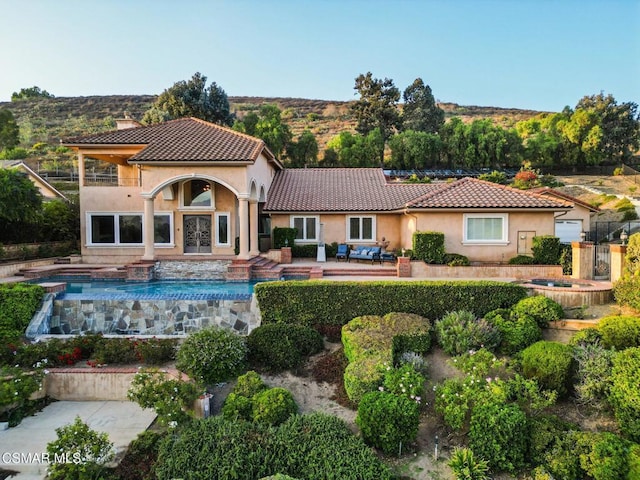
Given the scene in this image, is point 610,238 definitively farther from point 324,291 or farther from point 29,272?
point 29,272

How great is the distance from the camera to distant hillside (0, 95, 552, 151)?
216ft

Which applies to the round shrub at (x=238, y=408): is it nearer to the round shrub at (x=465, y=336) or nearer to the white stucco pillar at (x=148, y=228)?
the round shrub at (x=465, y=336)

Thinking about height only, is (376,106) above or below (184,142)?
above

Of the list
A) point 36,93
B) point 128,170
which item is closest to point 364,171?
point 128,170

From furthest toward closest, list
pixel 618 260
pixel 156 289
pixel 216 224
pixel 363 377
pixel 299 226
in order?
pixel 299 226, pixel 216 224, pixel 156 289, pixel 618 260, pixel 363 377

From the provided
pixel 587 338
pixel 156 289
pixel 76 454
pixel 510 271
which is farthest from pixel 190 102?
pixel 587 338

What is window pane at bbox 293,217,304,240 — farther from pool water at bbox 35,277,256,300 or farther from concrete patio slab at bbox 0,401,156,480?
concrete patio slab at bbox 0,401,156,480

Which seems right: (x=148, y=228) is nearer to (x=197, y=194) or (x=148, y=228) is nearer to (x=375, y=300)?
(x=197, y=194)

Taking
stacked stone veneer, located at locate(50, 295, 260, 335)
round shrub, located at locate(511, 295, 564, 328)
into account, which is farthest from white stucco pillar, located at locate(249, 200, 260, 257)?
round shrub, located at locate(511, 295, 564, 328)

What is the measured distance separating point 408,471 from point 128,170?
896 inches

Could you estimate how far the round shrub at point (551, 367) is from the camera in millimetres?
8539

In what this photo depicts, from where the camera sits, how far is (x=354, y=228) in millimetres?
23609

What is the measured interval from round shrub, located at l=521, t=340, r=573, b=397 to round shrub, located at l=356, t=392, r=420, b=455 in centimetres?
321

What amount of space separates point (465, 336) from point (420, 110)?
51917mm
